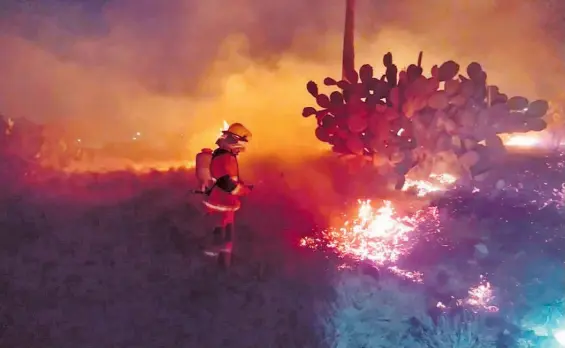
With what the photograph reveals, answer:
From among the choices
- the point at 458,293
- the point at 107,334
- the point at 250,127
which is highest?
the point at 250,127

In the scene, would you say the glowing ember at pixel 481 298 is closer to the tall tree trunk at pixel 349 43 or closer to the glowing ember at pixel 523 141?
the glowing ember at pixel 523 141

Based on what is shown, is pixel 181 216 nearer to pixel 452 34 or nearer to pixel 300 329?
pixel 300 329

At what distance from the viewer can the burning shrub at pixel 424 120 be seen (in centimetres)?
184

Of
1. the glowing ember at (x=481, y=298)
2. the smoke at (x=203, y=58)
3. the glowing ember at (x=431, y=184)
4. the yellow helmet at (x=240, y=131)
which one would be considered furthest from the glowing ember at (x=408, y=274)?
the yellow helmet at (x=240, y=131)

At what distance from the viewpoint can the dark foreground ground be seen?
171 centimetres

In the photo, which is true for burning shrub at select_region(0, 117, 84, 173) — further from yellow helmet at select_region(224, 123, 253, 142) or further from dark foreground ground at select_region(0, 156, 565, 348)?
yellow helmet at select_region(224, 123, 253, 142)

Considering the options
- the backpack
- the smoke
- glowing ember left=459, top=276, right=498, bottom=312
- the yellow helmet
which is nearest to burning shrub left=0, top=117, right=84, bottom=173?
the smoke

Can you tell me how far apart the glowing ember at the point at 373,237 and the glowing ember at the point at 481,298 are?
0.62 ft

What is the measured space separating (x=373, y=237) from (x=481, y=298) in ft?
1.26

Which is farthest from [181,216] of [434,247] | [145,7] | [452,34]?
[452,34]

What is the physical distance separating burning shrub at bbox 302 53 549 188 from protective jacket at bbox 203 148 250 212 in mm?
322

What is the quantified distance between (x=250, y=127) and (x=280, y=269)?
47cm

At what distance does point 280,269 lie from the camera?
181cm

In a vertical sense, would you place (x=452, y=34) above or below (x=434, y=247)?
above
